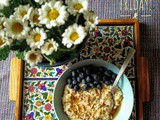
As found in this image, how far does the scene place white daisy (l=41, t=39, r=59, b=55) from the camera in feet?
2.16

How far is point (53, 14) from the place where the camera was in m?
0.64

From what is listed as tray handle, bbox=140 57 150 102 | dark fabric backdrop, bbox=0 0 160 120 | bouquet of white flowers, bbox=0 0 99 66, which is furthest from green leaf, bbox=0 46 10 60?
tray handle, bbox=140 57 150 102

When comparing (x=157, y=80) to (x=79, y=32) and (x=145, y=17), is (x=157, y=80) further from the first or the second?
(x=79, y=32)

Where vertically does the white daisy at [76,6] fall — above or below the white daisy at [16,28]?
above

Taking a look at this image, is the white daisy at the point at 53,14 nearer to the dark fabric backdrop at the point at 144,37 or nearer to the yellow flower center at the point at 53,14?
the yellow flower center at the point at 53,14

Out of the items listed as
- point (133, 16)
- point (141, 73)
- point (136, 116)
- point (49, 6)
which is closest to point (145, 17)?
point (133, 16)

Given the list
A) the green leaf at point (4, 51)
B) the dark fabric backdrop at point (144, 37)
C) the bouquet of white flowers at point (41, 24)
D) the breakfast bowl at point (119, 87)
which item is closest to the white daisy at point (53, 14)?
the bouquet of white flowers at point (41, 24)

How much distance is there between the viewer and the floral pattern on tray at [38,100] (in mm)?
892

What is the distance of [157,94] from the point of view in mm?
917

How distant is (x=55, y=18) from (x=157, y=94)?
443mm

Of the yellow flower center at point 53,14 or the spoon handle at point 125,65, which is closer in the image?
the yellow flower center at point 53,14

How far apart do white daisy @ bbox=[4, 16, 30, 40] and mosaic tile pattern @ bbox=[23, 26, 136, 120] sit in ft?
0.92

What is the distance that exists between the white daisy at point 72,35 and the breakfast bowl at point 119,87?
0.66ft

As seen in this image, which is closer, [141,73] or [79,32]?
[79,32]
